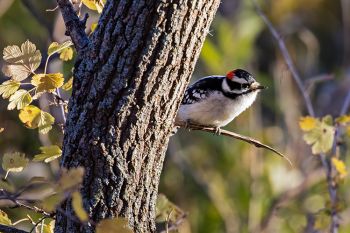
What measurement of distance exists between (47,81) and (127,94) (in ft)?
0.90

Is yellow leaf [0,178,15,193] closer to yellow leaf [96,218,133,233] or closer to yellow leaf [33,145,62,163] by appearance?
yellow leaf [33,145,62,163]

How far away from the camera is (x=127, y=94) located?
2.15 metres

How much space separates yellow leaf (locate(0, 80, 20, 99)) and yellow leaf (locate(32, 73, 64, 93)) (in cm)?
5

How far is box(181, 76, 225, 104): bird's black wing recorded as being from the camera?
4457 millimetres

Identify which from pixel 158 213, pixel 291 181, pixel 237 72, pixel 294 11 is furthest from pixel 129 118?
pixel 294 11

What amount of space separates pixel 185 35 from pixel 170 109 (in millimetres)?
228

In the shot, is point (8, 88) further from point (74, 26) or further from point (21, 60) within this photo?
point (74, 26)

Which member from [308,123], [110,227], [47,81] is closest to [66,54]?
[47,81]

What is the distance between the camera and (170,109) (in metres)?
2.22

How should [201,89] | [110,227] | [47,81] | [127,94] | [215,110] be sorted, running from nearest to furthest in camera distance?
[110,227]
[127,94]
[47,81]
[215,110]
[201,89]

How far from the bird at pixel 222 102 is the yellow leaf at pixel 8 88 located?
7.07 feet

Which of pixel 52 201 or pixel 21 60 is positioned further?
pixel 21 60

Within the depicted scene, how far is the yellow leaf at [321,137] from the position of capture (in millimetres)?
3043

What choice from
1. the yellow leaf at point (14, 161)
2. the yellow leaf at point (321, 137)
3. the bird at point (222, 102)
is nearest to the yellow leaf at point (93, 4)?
the yellow leaf at point (14, 161)
